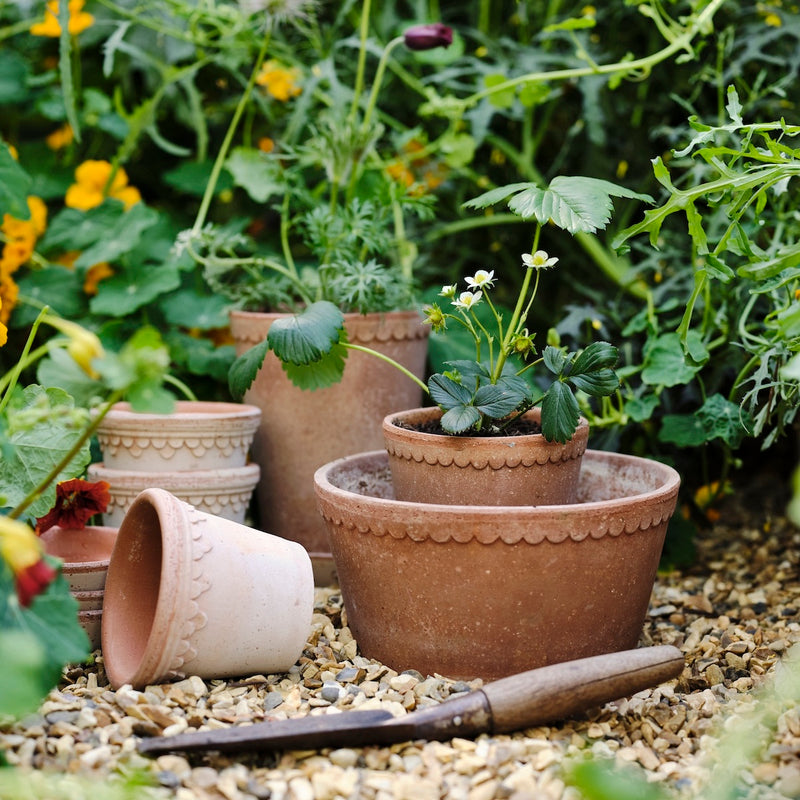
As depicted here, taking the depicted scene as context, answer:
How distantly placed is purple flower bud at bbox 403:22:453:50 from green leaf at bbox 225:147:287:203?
39 centimetres

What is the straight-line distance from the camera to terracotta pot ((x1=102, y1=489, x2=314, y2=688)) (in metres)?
1.13

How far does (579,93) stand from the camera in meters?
2.26

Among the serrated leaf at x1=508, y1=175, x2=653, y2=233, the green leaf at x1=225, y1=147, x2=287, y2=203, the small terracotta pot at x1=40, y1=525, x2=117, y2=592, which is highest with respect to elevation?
the serrated leaf at x1=508, y1=175, x2=653, y2=233

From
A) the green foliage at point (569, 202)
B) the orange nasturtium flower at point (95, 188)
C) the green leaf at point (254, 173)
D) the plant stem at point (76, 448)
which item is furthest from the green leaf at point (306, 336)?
the orange nasturtium flower at point (95, 188)

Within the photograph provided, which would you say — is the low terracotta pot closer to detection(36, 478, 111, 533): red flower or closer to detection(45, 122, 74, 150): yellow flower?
detection(36, 478, 111, 533): red flower

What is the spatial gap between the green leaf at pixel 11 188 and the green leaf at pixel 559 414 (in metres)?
1.05

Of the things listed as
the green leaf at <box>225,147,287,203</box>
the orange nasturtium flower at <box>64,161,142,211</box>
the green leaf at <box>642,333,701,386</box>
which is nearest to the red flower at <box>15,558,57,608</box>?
the green leaf at <box>642,333,701,386</box>

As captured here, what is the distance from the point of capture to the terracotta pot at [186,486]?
4.94 feet

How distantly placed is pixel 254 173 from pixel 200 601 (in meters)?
1.17

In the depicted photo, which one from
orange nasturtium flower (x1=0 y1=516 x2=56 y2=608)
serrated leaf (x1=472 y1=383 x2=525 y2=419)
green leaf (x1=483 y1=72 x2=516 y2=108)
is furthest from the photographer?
green leaf (x1=483 y1=72 x2=516 y2=108)

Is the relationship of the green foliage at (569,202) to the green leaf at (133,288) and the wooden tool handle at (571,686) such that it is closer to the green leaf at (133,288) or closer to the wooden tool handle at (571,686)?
the wooden tool handle at (571,686)

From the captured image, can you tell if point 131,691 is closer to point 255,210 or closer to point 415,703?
point 415,703

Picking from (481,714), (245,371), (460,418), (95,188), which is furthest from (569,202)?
→ (95,188)

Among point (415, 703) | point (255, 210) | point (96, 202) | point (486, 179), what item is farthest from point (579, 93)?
point (415, 703)
